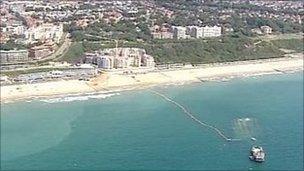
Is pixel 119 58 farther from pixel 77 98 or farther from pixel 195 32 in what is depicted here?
pixel 195 32

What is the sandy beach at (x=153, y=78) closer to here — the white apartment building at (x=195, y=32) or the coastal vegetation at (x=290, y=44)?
the coastal vegetation at (x=290, y=44)

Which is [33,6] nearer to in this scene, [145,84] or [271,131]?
[145,84]

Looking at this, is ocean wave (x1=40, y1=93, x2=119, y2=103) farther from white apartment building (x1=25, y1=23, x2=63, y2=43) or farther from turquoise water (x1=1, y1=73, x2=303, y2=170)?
white apartment building (x1=25, y1=23, x2=63, y2=43)

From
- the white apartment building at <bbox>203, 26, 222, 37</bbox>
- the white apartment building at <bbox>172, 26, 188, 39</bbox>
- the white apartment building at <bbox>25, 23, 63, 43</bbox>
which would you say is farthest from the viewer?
the white apartment building at <bbox>203, 26, 222, 37</bbox>

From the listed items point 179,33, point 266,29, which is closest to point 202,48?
point 179,33

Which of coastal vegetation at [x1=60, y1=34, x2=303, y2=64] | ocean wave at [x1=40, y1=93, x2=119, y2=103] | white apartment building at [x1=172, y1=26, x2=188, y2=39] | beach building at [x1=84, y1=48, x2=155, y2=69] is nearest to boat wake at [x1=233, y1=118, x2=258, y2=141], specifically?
ocean wave at [x1=40, y1=93, x2=119, y2=103]
